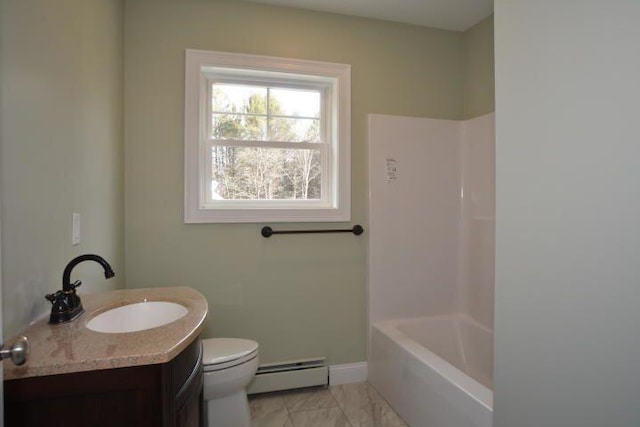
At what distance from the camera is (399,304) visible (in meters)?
2.51

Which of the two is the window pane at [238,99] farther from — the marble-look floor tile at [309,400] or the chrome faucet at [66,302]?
the marble-look floor tile at [309,400]

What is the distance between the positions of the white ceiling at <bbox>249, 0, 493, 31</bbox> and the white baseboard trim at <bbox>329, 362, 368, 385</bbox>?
2377mm

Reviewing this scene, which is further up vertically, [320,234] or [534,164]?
[534,164]

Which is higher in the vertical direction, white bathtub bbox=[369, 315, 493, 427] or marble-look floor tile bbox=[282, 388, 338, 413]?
white bathtub bbox=[369, 315, 493, 427]

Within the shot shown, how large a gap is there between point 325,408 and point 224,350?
0.80 m

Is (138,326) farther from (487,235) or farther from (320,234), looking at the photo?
(487,235)

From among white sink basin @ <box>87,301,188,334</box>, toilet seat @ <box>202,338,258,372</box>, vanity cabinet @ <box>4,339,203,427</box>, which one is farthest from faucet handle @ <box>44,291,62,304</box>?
toilet seat @ <box>202,338,258,372</box>

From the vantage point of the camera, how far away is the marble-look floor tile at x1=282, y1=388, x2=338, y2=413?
214 cm

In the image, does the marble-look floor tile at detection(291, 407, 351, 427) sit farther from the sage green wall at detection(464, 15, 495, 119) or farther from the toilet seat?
the sage green wall at detection(464, 15, 495, 119)

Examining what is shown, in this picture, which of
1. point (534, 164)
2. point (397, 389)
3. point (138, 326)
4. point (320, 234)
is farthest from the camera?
point (320, 234)

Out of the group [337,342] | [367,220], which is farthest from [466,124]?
[337,342]

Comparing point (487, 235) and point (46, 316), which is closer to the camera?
point (46, 316)

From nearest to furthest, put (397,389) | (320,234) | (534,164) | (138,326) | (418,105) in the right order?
(534,164) < (138,326) < (397,389) < (320,234) < (418,105)

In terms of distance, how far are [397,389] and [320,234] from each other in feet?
3.42
